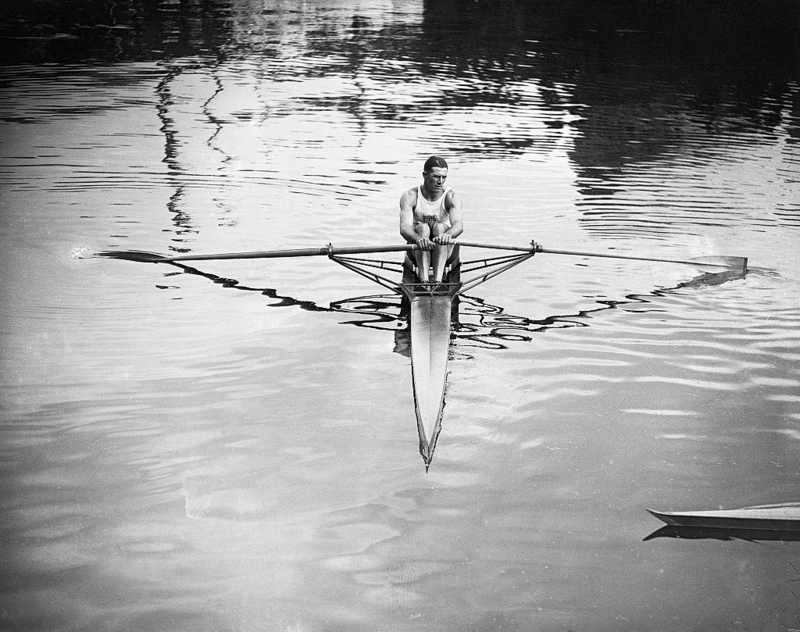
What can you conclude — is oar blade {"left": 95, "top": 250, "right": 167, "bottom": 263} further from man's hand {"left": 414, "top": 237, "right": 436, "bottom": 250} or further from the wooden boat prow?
the wooden boat prow

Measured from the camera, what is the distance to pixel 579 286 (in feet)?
29.5

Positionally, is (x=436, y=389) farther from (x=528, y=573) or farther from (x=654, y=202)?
(x=654, y=202)

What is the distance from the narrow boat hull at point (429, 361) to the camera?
18.0 feet

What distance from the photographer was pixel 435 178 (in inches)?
312

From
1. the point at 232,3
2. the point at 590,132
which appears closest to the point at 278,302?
the point at 590,132

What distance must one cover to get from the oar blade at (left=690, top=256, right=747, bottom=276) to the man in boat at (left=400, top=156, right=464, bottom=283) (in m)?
2.74

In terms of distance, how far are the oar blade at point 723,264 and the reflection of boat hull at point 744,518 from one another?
4409 mm

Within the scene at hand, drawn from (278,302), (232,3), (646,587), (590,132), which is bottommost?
(646,587)

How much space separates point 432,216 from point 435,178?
1.37 ft

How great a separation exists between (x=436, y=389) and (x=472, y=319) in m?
2.28

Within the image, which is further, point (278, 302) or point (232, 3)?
point (232, 3)

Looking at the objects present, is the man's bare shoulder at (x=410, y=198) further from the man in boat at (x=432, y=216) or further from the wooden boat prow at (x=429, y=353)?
the wooden boat prow at (x=429, y=353)

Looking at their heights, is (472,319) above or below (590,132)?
below

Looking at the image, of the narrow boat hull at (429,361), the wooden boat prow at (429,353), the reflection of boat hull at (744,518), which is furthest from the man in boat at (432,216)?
the reflection of boat hull at (744,518)
